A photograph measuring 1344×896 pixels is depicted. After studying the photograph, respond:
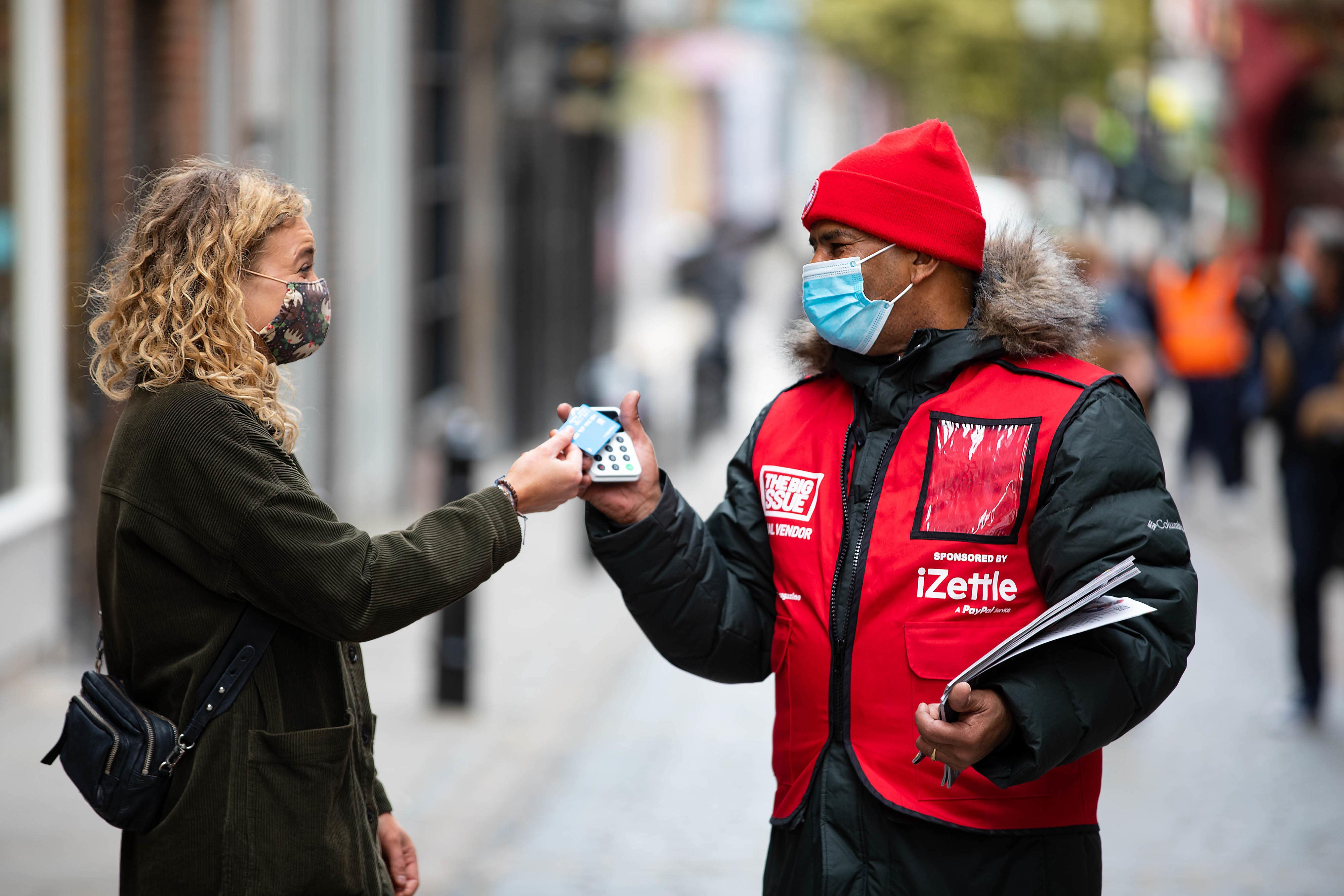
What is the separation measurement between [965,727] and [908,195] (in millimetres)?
956

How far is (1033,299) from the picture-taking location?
275 centimetres

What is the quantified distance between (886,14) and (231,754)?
3460cm

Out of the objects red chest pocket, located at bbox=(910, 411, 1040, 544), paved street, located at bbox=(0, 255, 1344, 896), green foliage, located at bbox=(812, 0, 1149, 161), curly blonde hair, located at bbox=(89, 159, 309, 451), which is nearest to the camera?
curly blonde hair, located at bbox=(89, 159, 309, 451)

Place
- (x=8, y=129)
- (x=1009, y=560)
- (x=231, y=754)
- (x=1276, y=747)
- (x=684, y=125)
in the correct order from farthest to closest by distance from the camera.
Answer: (x=684, y=125)
(x=8, y=129)
(x=1276, y=747)
(x=1009, y=560)
(x=231, y=754)

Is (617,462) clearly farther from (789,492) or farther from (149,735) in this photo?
(149,735)

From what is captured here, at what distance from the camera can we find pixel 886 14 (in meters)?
35.1

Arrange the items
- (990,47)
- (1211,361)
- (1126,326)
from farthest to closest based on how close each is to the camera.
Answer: (990,47)
(1211,361)
(1126,326)

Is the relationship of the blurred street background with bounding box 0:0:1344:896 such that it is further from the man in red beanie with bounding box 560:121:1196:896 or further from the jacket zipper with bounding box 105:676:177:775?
the jacket zipper with bounding box 105:676:177:775

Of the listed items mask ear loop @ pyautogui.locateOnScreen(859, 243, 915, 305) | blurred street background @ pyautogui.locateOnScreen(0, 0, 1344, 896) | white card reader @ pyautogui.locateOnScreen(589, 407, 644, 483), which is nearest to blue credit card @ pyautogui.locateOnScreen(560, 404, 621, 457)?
white card reader @ pyautogui.locateOnScreen(589, 407, 644, 483)

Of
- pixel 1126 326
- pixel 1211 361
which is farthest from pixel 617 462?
pixel 1211 361

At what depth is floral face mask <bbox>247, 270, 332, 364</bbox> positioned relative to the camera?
8.58ft

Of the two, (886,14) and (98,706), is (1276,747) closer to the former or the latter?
(98,706)

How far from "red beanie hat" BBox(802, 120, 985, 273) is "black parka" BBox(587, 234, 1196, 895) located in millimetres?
115

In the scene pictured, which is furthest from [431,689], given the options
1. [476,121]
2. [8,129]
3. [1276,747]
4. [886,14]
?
[886,14]
